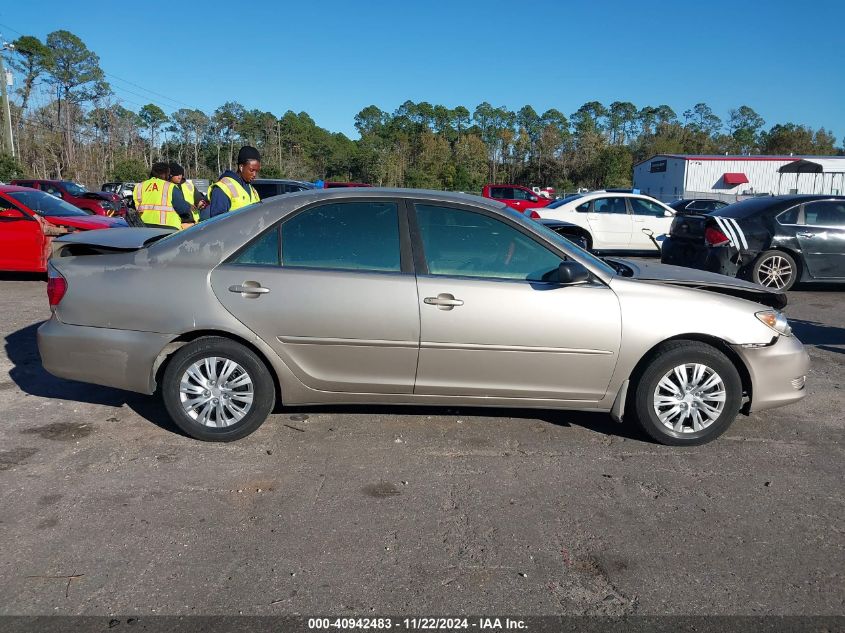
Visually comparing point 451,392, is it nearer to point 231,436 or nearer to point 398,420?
point 398,420

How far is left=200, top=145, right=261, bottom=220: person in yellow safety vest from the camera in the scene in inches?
248

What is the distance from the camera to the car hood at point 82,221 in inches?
392

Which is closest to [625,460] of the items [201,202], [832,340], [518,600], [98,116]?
[518,600]

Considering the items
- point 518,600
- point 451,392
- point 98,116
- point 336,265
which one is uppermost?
point 98,116

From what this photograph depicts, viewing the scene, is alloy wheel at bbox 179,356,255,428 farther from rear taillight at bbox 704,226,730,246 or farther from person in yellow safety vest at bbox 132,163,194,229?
rear taillight at bbox 704,226,730,246

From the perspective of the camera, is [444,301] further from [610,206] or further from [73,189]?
[73,189]

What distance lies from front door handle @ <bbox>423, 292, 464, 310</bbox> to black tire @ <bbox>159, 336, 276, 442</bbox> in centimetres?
112

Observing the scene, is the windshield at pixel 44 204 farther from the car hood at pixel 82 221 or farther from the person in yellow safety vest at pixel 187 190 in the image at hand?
the person in yellow safety vest at pixel 187 190

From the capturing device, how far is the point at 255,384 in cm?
411

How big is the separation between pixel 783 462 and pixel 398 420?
2470mm

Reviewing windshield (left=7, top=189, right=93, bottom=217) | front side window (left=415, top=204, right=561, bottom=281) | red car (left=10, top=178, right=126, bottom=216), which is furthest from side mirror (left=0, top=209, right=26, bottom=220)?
red car (left=10, top=178, right=126, bottom=216)

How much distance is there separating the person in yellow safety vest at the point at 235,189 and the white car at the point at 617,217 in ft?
31.0

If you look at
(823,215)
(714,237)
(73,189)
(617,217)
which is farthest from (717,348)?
(73,189)

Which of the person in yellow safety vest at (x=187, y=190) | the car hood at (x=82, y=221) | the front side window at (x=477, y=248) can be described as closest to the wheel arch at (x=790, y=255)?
the front side window at (x=477, y=248)
